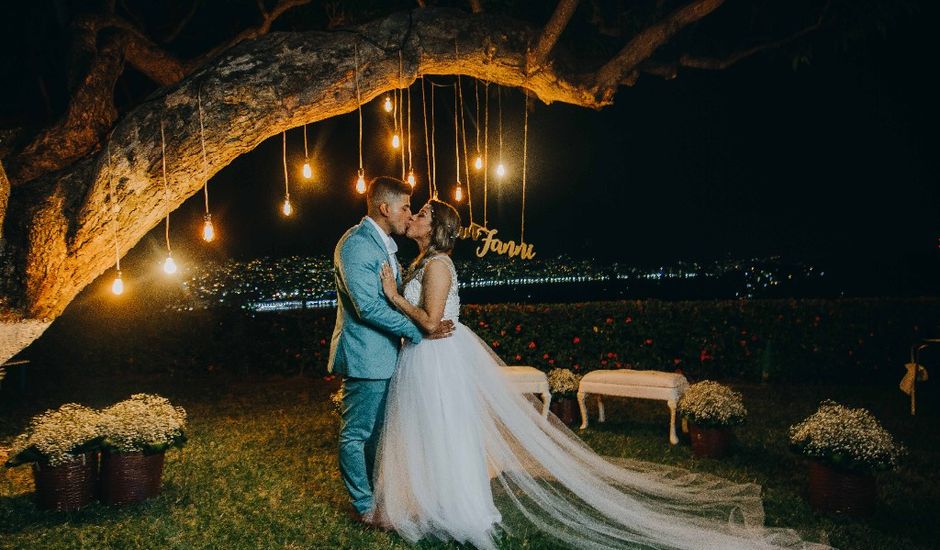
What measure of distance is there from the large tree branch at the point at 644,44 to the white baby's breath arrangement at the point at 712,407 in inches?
119

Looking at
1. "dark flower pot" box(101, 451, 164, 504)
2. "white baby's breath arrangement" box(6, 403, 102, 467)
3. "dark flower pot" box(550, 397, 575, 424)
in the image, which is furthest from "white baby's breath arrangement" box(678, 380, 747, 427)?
"white baby's breath arrangement" box(6, 403, 102, 467)

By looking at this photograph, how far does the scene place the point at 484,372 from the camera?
4.70 meters

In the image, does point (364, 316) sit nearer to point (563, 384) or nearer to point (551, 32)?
point (551, 32)

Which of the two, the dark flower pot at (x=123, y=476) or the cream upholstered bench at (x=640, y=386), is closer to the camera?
the dark flower pot at (x=123, y=476)

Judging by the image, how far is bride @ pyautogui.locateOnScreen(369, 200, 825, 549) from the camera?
421 centimetres

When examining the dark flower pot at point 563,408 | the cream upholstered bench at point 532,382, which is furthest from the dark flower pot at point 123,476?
the dark flower pot at point 563,408

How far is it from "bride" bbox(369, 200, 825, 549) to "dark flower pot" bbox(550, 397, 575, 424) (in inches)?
104

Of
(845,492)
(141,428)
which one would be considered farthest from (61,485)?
(845,492)

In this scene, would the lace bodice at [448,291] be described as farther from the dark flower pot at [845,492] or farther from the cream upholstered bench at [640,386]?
the cream upholstered bench at [640,386]

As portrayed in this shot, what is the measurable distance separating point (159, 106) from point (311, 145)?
744 centimetres

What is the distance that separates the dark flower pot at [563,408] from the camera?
7695 millimetres

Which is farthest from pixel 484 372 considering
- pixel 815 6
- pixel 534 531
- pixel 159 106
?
pixel 815 6

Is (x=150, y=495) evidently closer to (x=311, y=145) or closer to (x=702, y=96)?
(x=311, y=145)

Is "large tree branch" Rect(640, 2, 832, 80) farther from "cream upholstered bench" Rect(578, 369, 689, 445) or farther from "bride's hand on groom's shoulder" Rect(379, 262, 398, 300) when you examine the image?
"bride's hand on groom's shoulder" Rect(379, 262, 398, 300)
